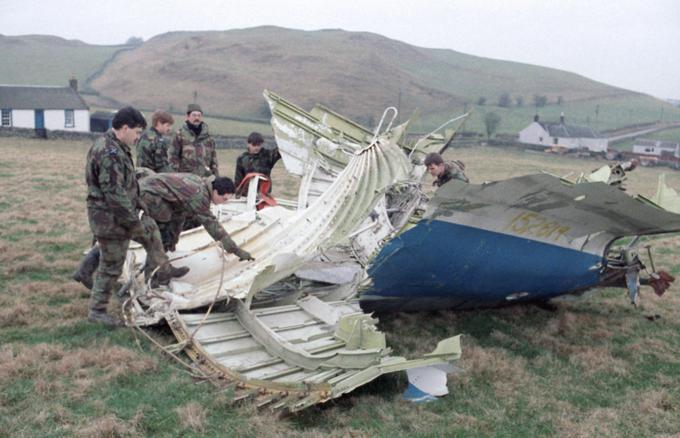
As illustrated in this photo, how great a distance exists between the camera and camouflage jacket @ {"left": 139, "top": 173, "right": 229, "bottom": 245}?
18.3 ft

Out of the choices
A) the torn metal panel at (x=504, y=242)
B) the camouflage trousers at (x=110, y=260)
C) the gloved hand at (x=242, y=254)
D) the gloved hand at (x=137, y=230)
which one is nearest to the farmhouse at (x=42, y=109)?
the camouflage trousers at (x=110, y=260)

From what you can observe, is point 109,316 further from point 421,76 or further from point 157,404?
point 421,76

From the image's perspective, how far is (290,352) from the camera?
444 centimetres

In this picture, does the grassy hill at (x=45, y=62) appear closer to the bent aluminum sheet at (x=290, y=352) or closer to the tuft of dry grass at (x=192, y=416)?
the bent aluminum sheet at (x=290, y=352)

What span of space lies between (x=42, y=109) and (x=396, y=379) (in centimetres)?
4314

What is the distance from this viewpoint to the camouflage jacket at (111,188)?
497 cm

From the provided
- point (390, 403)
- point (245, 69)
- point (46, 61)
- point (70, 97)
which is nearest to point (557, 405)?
point (390, 403)

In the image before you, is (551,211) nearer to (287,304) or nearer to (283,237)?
(287,304)

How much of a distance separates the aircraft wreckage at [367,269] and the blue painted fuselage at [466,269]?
13 millimetres

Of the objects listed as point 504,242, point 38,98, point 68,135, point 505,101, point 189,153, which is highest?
point 505,101

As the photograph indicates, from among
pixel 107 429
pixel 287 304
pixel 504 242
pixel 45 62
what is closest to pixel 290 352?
pixel 287 304

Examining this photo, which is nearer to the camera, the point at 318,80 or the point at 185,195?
the point at 185,195

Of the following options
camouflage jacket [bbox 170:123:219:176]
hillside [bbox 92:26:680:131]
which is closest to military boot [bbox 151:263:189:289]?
camouflage jacket [bbox 170:123:219:176]

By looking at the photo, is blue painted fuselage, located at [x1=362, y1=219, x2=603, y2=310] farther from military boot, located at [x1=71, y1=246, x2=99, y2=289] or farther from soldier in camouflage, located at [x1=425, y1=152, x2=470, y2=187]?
military boot, located at [x1=71, y1=246, x2=99, y2=289]
